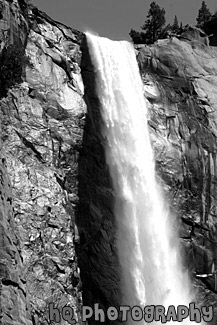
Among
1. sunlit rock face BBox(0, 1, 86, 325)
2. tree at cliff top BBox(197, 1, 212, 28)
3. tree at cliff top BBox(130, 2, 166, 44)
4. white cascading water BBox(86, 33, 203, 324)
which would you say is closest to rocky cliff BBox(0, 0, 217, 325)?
sunlit rock face BBox(0, 1, 86, 325)

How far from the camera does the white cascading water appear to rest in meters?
23.0

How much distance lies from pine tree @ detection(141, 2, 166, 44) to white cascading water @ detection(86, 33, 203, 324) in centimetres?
1246

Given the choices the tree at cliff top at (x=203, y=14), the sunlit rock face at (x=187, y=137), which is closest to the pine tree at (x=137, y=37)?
the tree at cliff top at (x=203, y=14)

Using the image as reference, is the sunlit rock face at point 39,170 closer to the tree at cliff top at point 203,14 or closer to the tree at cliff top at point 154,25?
the tree at cliff top at point 154,25

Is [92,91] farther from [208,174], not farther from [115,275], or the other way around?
[115,275]

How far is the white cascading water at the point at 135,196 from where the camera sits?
75.4 ft

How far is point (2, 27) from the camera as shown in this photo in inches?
917

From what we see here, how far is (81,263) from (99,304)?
203 centimetres

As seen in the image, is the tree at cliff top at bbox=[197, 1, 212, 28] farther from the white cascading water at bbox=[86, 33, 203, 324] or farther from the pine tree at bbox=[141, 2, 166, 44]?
the white cascading water at bbox=[86, 33, 203, 324]

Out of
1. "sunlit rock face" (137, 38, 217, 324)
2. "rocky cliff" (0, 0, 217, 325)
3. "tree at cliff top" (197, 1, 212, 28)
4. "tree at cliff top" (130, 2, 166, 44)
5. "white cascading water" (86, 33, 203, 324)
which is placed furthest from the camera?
"tree at cliff top" (197, 1, 212, 28)

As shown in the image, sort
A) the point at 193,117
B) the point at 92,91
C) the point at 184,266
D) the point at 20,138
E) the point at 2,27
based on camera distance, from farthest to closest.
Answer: the point at 193,117
the point at 92,91
the point at 184,266
the point at 2,27
the point at 20,138

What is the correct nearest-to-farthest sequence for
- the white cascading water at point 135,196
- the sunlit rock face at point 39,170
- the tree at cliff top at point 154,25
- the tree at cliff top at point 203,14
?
the sunlit rock face at point 39,170
the white cascading water at point 135,196
the tree at cliff top at point 154,25
the tree at cliff top at point 203,14

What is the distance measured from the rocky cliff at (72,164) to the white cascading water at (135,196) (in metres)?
0.53

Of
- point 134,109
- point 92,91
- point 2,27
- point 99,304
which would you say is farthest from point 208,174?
point 2,27
